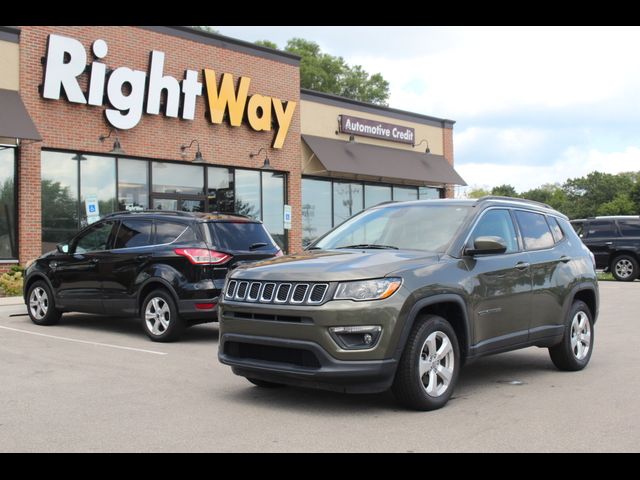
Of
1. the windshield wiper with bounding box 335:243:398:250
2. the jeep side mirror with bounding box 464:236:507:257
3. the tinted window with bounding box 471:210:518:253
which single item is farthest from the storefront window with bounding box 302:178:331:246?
the jeep side mirror with bounding box 464:236:507:257

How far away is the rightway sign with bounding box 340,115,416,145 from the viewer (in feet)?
84.4

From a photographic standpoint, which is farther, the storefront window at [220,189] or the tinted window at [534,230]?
the storefront window at [220,189]

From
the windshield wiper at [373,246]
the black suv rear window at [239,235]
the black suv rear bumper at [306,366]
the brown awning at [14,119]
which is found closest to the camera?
the black suv rear bumper at [306,366]

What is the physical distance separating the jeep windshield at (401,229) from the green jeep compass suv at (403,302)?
1 cm

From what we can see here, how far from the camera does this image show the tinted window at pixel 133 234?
34.1 feet

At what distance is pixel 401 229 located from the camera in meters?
6.98

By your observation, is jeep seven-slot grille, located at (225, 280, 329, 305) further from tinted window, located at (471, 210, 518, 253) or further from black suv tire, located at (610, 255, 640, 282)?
black suv tire, located at (610, 255, 640, 282)

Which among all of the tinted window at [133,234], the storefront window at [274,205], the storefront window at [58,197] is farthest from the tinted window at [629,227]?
the tinted window at [133,234]

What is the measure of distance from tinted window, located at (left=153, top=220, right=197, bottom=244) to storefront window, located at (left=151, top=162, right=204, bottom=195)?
33.4ft

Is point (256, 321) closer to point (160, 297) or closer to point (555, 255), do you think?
point (555, 255)

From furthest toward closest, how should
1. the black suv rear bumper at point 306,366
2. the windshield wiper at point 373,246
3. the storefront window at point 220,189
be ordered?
1. the storefront window at point 220,189
2. the windshield wiper at point 373,246
3. the black suv rear bumper at point 306,366

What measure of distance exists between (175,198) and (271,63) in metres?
5.53

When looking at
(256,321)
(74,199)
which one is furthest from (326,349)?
(74,199)

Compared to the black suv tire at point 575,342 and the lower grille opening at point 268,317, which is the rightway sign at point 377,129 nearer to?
the black suv tire at point 575,342
